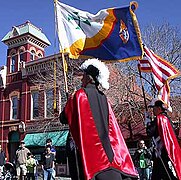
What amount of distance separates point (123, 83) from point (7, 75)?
39.4ft

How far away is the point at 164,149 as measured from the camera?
5496mm

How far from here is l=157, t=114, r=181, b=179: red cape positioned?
211 inches

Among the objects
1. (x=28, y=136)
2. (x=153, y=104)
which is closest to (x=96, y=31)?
(x=153, y=104)

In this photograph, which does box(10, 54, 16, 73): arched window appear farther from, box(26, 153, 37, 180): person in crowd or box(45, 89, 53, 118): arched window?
box(26, 153, 37, 180): person in crowd

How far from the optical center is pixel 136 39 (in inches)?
254

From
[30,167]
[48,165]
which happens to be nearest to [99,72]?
[48,165]

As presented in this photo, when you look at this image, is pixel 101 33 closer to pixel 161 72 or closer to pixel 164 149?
pixel 161 72

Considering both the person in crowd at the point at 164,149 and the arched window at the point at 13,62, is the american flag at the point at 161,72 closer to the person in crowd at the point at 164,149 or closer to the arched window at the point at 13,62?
the person in crowd at the point at 164,149

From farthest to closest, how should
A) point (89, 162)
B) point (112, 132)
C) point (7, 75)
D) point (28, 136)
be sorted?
point (7, 75) < point (28, 136) < point (112, 132) < point (89, 162)

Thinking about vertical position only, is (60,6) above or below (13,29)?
below

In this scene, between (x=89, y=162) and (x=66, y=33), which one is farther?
(x=66, y=33)

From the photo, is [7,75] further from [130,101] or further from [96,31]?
[96,31]

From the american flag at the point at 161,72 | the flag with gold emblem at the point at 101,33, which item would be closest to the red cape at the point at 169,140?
the flag with gold emblem at the point at 101,33

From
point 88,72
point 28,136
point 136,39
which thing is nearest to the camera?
point 88,72
